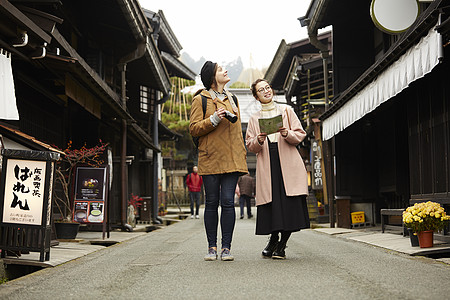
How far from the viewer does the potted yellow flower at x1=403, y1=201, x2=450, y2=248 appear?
726cm

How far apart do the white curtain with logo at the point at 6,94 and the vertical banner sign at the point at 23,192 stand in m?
0.68

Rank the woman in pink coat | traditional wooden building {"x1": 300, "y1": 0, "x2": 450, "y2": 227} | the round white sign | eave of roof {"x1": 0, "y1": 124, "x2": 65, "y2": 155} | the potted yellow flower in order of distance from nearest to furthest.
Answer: the woman in pink coat < eave of roof {"x1": 0, "y1": 124, "x2": 65, "y2": 155} < the potted yellow flower < traditional wooden building {"x1": 300, "y1": 0, "x2": 450, "y2": 227} < the round white sign

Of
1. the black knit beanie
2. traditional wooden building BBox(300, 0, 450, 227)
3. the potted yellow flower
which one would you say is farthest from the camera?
traditional wooden building BBox(300, 0, 450, 227)

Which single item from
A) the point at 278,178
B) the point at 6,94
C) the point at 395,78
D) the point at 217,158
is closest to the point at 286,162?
the point at 278,178

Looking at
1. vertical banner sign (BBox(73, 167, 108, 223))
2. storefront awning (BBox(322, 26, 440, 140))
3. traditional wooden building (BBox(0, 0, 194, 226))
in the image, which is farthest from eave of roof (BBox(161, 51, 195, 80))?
storefront awning (BBox(322, 26, 440, 140))

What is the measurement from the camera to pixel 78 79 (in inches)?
372

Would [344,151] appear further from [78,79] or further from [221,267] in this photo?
[221,267]

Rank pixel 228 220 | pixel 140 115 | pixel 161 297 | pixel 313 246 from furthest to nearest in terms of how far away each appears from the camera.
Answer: pixel 140 115 < pixel 313 246 < pixel 228 220 < pixel 161 297

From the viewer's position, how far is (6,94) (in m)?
6.18

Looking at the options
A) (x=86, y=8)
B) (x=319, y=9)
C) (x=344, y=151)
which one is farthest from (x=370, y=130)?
(x=86, y=8)

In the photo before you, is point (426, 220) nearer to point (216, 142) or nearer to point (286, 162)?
point (286, 162)

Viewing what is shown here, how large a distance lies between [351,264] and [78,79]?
579cm

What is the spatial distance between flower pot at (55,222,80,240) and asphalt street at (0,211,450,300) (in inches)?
126

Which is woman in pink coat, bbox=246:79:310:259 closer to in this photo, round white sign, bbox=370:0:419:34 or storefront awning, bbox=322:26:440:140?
storefront awning, bbox=322:26:440:140
